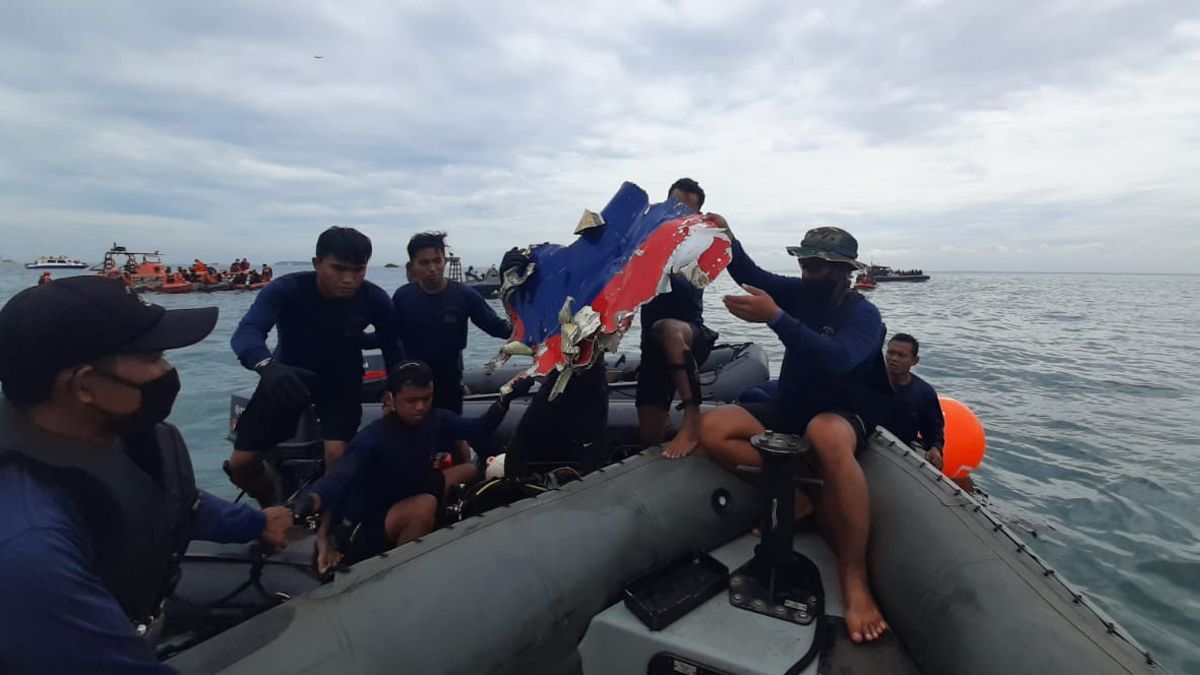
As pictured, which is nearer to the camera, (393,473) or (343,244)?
(393,473)

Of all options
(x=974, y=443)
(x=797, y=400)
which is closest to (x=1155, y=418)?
(x=974, y=443)

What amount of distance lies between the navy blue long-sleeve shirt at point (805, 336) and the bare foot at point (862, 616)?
0.90m

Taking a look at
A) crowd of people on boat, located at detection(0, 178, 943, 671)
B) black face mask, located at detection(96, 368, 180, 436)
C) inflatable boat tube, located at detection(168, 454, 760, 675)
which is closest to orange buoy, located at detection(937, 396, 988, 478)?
crowd of people on boat, located at detection(0, 178, 943, 671)

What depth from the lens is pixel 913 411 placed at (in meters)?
4.48

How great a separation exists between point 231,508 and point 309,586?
0.75 meters

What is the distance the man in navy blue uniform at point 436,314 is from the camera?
12.7ft

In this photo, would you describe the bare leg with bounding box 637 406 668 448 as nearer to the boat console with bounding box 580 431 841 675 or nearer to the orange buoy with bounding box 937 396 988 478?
the boat console with bounding box 580 431 841 675

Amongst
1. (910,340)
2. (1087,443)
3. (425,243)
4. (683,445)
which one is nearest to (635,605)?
(683,445)

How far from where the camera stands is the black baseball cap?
4.11 feet

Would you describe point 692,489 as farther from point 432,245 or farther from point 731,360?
point 731,360

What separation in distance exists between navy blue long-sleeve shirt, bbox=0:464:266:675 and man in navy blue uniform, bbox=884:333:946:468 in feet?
14.8

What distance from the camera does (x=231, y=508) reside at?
1958mm

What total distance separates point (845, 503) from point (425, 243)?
2861mm

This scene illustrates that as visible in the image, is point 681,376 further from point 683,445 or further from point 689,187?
point 689,187
